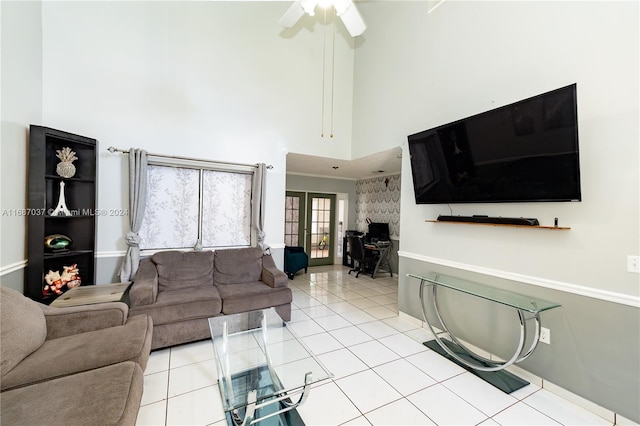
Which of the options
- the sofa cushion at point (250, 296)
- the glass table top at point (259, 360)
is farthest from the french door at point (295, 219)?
the glass table top at point (259, 360)

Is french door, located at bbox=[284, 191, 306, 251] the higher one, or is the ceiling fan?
the ceiling fan

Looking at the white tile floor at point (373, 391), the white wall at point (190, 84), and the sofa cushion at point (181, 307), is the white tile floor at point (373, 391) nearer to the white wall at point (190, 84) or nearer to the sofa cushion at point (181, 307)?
the sofa cushion at point (181, 307)

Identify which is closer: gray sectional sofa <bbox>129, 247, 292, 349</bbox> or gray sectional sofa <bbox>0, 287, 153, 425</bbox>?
gray sectional sofa <bbox>0, 287, 153, 425</bbox>

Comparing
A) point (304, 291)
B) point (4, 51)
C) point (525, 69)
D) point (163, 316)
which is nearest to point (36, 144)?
point (4, 51)

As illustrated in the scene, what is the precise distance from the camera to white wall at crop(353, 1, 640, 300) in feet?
5.79

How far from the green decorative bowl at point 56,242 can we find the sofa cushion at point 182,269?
0.80 meters

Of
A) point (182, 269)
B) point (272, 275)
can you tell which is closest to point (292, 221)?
point (272, 275)

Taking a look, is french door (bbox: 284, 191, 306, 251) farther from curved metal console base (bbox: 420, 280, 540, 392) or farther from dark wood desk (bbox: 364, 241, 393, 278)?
curved metal console base (bbox: 420, 280, 540, 392)

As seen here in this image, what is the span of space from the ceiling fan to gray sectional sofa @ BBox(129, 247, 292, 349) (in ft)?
9.29

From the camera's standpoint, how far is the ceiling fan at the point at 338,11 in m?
2.42

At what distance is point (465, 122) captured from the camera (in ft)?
8.15

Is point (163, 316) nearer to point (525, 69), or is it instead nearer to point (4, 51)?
point (4, 51)

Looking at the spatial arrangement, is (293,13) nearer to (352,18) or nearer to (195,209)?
(352,18)

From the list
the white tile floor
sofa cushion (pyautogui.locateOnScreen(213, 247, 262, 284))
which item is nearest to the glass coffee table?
the white tile floor
